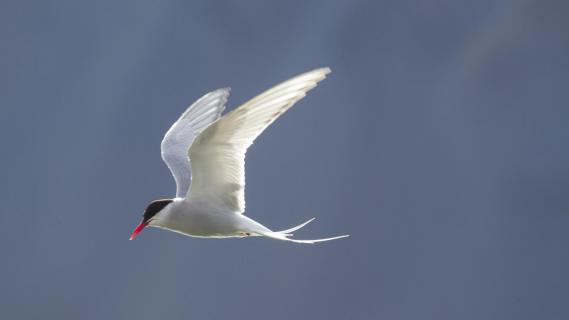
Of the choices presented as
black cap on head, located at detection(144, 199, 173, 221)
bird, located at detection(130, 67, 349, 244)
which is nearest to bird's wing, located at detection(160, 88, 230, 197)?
bird, located at detection(130, 67, 349, 244)

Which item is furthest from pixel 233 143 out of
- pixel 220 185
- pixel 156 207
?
pixel 156 207

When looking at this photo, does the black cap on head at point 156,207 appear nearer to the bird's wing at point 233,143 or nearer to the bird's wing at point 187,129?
the bird's wing at point 233,143

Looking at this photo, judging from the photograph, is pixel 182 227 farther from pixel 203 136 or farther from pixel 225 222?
pixel 203 136

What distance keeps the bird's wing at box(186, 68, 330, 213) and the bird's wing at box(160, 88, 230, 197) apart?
0.36m

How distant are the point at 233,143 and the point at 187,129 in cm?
76

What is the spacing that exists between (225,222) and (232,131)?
1.03 feet

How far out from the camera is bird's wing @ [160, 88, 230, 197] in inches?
137

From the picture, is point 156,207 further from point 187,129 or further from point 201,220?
point 187,129

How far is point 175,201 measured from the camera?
3.06 meters

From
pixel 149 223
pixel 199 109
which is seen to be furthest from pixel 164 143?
pixel 149 223

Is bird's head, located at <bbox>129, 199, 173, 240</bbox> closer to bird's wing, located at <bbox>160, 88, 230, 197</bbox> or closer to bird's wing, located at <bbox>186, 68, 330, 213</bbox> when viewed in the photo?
bird's wing, located at <bbox>186, 68, 330, 213</bbox>

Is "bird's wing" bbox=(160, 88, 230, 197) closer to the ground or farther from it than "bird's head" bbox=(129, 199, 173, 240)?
farther from it

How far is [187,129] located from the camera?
12.0 ft

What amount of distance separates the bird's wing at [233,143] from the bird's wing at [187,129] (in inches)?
14.1
